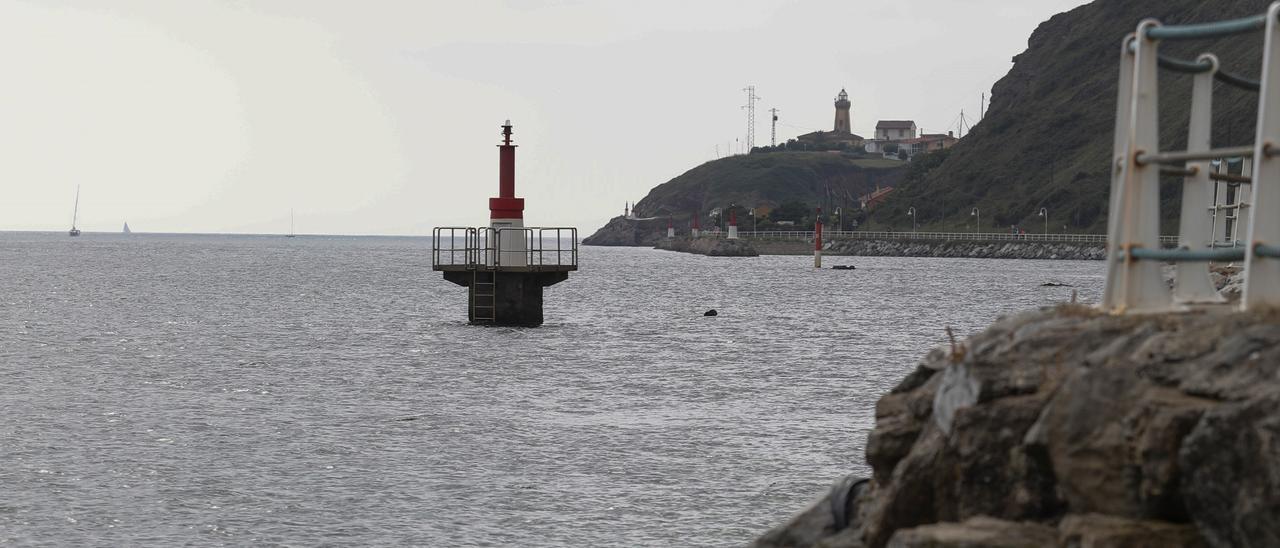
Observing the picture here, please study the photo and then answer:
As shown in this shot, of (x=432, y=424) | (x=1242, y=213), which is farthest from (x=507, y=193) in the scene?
(x=1242, y=213)

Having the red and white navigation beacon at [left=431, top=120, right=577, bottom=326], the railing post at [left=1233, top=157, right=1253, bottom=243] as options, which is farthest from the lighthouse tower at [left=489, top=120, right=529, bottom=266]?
the railing post at [left=1233, top=157, right=1253, bottom=243]

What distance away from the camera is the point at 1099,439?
8.34 m

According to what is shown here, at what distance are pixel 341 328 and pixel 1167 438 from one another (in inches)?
2409

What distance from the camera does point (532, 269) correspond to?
52250mm

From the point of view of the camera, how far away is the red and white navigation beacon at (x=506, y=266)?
50875 millimetres

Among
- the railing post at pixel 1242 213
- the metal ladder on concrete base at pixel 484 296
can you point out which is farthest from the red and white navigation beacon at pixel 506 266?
the railing post at pixel 1242 213

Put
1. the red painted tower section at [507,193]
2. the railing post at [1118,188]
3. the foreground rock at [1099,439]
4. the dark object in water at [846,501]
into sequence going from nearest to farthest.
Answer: the foreground rock at [1099,439] < the railing post at [1118,188] < the dark object in water at [846,501] < the red painted tower section at [507,193]

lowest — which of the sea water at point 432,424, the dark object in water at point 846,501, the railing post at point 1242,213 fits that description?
the sea water at point 432,424

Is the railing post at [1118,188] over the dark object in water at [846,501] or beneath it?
over

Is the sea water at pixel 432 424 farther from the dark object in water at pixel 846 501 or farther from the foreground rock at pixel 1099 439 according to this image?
the foreground rock at pixel 1099 439

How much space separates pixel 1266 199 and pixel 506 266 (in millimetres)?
44178

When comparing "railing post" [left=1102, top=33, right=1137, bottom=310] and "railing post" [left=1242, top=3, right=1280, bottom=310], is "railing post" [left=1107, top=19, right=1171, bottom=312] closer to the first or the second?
"railing post" [left=1102, top=33, right=1137, bottom=310]

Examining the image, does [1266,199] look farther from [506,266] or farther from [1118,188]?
[506,266]

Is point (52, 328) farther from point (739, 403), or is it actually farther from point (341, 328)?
point (739, 403)
